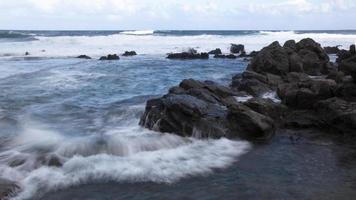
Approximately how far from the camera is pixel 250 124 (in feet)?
39.9

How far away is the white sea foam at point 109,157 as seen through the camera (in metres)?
9.12

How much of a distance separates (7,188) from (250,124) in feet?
20.0

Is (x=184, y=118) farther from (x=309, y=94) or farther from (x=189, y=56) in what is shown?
(x=189, y=56)

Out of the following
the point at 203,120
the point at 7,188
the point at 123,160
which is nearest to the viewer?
the point at 7,188

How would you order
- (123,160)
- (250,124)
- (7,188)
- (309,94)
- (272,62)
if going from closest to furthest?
1. (7,188)
2. (123,160)
3. (250,124)
4. (309,94)
5. (272,62)

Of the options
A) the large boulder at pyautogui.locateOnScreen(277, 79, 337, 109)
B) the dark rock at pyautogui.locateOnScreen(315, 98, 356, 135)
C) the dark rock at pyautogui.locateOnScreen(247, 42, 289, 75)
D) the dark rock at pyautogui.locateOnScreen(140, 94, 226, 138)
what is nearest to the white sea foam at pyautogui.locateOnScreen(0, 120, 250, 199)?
the dark rock at pyautogui.locateOnScreen(140, 94, 226, 138)

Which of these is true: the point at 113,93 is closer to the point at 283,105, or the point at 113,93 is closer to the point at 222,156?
the point at 283,105

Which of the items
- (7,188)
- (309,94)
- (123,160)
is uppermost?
(309,94)

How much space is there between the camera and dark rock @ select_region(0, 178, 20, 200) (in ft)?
26.7

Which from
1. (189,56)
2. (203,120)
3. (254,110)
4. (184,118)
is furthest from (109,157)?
(189,56)

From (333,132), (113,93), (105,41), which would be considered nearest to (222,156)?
(333,132)

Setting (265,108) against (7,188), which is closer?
(7,188)

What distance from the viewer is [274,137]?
485 inches

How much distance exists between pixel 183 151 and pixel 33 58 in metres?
32.1
